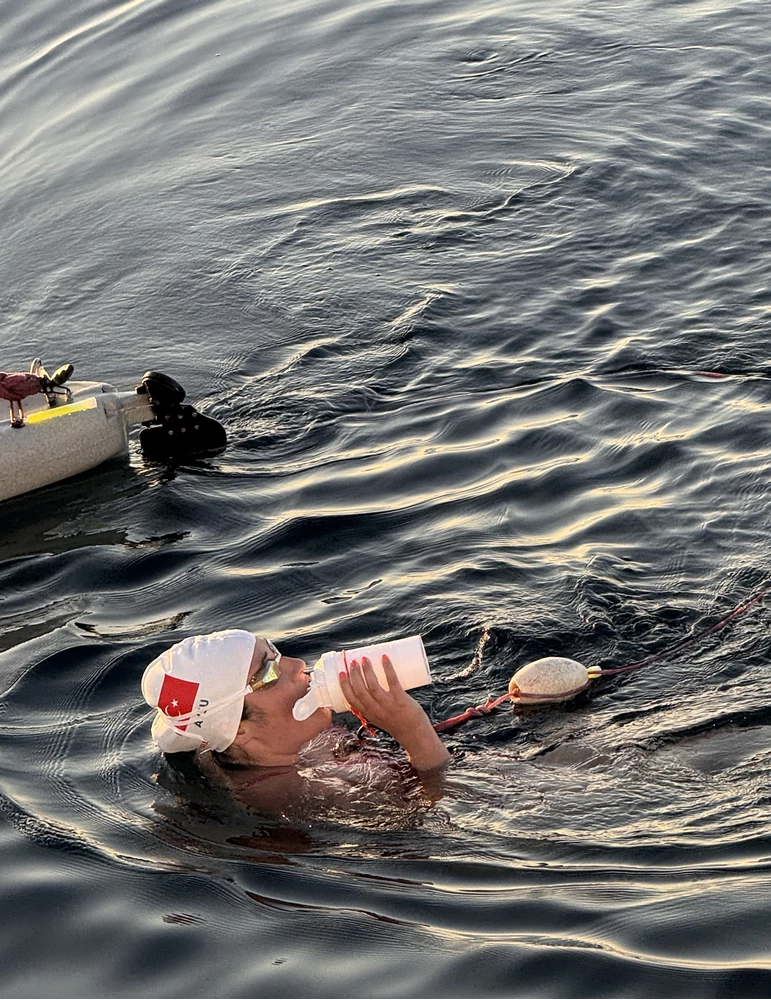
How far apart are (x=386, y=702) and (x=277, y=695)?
0.43 meters

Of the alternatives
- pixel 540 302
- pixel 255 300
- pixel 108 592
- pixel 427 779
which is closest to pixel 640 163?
pixel 540 302

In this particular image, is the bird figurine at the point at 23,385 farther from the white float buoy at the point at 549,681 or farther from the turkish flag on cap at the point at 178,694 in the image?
the white float buoy at the point at 549,681

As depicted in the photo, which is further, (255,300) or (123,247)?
(123,247)

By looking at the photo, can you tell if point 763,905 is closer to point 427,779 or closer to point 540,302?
point 427,779

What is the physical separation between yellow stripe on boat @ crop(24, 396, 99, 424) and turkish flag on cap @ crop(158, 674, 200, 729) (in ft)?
9.93

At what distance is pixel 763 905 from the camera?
13.1 ft

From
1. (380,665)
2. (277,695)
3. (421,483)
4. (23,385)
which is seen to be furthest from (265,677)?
(23,385)

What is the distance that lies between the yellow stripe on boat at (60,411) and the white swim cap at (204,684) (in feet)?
9.55

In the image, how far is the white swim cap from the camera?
4590mm

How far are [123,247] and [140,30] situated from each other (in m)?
5.30

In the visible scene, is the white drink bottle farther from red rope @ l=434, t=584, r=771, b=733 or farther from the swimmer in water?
red rope @ l=434, t=584, r=771, b=733

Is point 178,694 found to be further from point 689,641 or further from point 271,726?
point 689,641

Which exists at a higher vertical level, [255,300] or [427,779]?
[255,300]

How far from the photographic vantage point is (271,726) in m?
4.78
